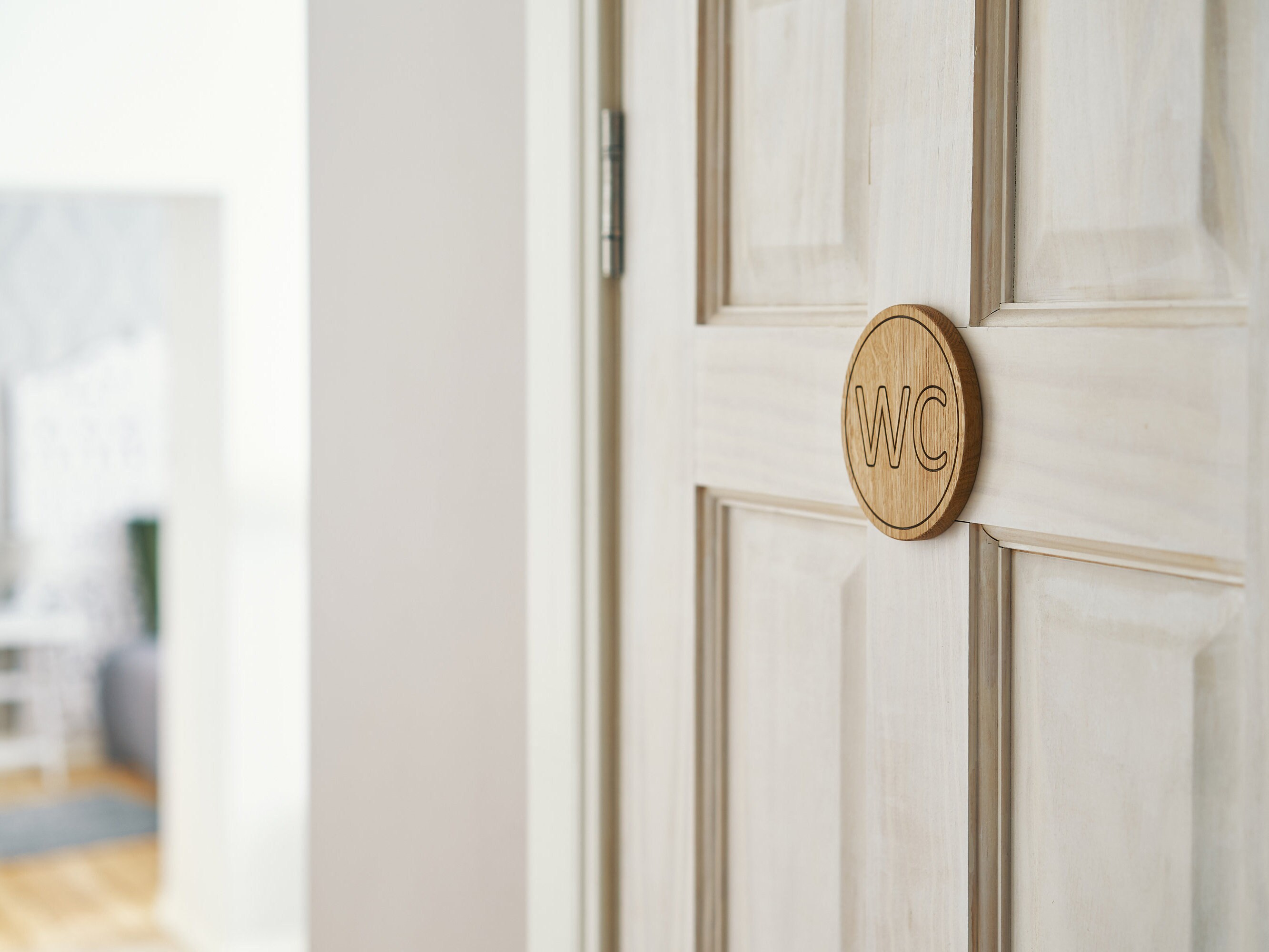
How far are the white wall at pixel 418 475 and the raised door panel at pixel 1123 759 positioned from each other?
456 millimetres

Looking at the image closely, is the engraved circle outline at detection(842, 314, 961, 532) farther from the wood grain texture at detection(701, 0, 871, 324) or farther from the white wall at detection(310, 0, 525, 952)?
the white wall at detection(310, 0, 525, 952)

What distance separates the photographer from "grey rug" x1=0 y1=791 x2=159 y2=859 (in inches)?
167

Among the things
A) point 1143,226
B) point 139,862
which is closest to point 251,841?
point 139,862

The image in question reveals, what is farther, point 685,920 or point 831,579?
point 685,920

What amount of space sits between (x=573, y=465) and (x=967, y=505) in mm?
339

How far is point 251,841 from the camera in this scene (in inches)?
124

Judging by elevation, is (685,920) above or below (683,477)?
below

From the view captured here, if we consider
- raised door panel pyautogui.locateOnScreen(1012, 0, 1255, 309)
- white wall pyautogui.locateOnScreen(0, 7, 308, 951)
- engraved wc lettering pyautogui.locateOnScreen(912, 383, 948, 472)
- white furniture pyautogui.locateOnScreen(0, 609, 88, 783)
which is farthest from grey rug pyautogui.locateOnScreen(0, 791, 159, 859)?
raised door panel pyautogui.locateOnScreen(1012, 0, 1255, 309)

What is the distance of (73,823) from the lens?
4.46 meters

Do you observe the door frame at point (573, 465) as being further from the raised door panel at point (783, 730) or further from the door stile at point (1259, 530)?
the door stile at point (1259, 530)

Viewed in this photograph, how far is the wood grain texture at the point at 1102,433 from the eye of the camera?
0.46 metres

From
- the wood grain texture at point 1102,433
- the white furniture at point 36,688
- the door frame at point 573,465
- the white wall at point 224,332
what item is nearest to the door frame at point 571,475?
the door frame at point 573,465

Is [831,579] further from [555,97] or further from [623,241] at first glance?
[555,97]

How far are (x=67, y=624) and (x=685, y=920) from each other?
478 cm
